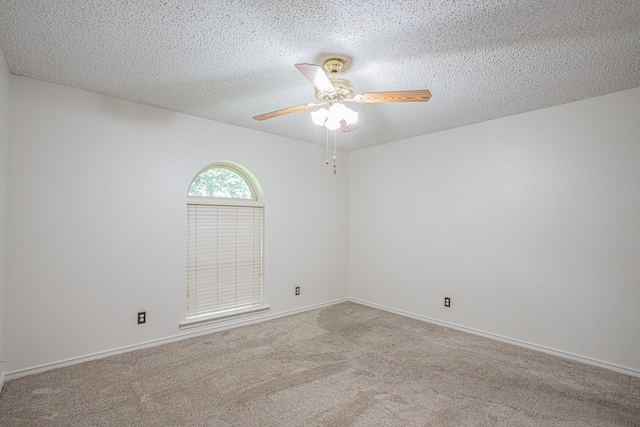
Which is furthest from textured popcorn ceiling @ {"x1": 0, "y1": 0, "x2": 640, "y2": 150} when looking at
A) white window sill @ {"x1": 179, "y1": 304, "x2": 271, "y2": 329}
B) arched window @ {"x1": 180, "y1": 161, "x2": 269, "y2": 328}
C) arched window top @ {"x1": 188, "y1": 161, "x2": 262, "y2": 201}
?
white window sill @ {"x1": 179, "y1": 304, "x2": 271, "y2": 329}

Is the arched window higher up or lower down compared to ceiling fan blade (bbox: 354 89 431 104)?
lower down

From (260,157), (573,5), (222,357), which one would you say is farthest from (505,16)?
(222,357)

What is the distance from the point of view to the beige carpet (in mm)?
2059

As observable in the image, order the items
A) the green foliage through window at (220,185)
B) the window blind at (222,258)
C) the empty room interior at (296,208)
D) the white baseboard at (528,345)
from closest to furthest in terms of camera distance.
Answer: the empty room interior at (296,208)
the white baseboard at (528,345)
the window blind at (222,258)
the green foliage through window at (220,185)

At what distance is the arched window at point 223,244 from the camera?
3.56 m

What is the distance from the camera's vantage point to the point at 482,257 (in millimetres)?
3621

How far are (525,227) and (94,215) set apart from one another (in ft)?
13.5

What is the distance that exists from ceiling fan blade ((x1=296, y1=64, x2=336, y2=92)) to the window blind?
2.19 metres

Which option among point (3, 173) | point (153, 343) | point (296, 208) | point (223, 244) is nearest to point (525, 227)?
point (296, 208)

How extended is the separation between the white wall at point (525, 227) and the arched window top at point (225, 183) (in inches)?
70.9

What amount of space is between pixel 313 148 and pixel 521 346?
3.40 metres

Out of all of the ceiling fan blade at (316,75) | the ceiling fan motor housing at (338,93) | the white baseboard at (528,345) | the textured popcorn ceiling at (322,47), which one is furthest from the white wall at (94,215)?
the white baseboard at (528,345)

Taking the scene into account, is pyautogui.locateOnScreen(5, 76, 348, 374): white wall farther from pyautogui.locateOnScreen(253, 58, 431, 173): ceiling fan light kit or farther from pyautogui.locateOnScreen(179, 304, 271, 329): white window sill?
pyautogui.locateOnScreen(253, 58, 431, 173): ceiling fan light kit

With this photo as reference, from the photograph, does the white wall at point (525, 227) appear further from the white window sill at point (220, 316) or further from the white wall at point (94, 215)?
the white wall at point (94, 215)
